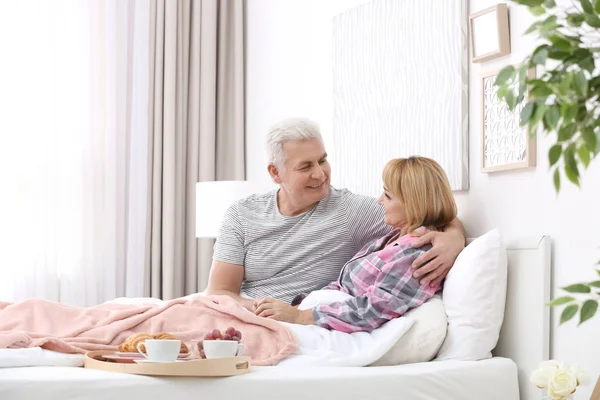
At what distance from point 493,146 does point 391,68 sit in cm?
71

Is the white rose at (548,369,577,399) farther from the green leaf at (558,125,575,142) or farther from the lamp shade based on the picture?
the lamp shade

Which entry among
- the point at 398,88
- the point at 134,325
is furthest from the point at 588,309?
the point at 398,88

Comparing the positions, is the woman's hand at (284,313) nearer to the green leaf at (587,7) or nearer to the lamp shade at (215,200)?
the lamp shade at (215,200)

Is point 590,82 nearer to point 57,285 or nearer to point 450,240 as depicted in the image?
point 450,240

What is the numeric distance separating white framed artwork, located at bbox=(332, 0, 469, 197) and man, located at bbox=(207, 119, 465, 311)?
31cm

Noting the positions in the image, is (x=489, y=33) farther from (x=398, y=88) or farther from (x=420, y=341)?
(x=420, y=341)

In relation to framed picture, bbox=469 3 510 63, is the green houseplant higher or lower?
lower

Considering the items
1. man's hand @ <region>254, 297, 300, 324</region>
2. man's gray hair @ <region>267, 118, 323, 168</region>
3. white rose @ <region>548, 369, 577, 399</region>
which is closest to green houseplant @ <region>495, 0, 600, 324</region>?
white rose @ <region>548, 369, 577, 399</region>

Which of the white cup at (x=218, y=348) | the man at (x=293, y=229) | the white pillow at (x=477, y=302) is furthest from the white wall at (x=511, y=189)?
the white cup at (x=218, y=348)

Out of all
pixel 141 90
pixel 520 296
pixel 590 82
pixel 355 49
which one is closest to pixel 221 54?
pixel 141 90

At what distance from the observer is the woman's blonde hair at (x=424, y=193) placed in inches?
102

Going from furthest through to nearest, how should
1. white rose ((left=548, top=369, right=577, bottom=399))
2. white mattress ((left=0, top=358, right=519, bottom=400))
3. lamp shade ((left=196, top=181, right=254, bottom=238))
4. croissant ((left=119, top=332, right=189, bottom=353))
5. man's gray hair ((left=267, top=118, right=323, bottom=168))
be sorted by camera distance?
lamp shade ((left=196, top=181, right=254, bottom=238)) < man's gray hair ((left=267, top=118, right=323, bottom=168)) < croissant ((left=119, top=332, right=189, bottom=353)) < white rose ((left=548, top=369, right=577, bottom=399)) < white mattress ((left=0, top=358, right=519, bottom=400))

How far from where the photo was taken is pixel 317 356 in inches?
88.9

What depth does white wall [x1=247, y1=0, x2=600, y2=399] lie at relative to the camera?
2270 millimetres
